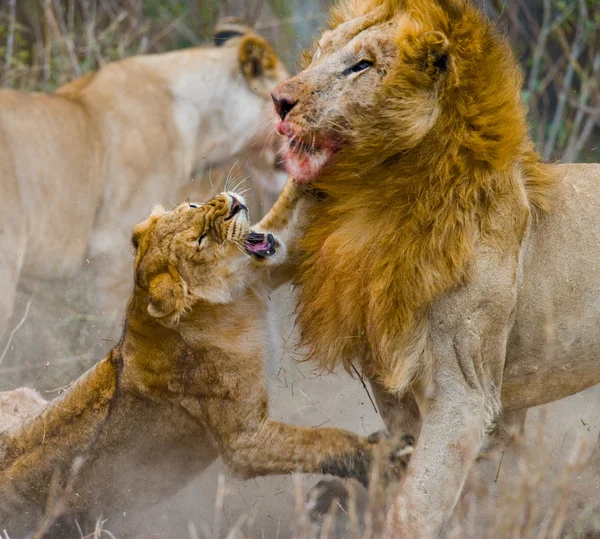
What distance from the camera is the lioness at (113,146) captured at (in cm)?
571

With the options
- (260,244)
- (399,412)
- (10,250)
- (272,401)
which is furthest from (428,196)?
(10,250)

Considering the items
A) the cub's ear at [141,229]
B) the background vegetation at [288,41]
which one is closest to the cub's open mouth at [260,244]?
the cub's ear at [141,229]

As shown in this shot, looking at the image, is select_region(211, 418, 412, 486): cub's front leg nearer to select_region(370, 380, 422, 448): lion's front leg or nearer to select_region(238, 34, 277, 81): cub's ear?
select_region(370, 380, 422, 448): lion's front leg

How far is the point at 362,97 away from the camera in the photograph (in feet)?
9.70

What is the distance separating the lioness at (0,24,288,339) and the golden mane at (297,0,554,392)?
86.6 inches

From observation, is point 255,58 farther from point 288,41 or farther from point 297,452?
point 297,452

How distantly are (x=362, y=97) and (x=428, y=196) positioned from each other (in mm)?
356

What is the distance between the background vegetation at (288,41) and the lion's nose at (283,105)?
476 centimetres

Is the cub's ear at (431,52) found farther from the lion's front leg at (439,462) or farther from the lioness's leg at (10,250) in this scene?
the lioness's leg at (10,250)

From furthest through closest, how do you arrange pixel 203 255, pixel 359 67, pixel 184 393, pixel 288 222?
pixel 184 393 < pixel 203 255 < pixel 288 222 < pixel 359 67

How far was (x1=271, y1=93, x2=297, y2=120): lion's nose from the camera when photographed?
9.90 feet

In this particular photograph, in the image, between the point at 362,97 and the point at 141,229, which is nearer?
the point at 362,97

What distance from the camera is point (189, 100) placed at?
665 centimetres

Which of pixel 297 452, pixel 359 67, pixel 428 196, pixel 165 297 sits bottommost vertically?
pixel 297 452
